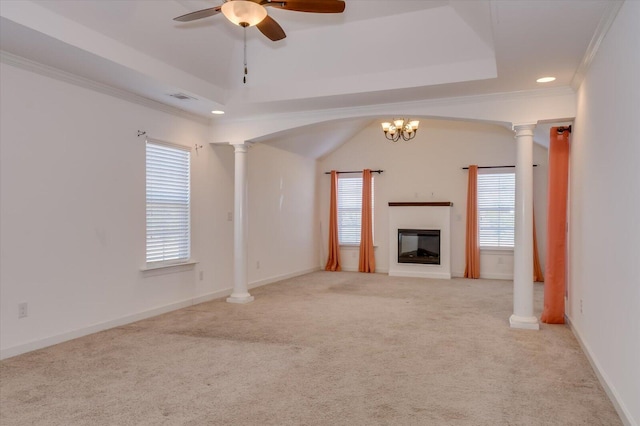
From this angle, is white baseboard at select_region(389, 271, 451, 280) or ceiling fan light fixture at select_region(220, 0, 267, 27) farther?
white baseboard at select_region(389, 271, 451, 280)

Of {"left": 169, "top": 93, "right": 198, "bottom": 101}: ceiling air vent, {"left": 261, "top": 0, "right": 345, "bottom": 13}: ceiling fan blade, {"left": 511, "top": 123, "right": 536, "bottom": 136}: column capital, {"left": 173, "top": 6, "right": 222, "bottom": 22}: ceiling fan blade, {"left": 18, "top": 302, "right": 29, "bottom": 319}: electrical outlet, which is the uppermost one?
{"left": 261, "top": 0, "right": 345, "bottom": 13}: ceiling fan blade

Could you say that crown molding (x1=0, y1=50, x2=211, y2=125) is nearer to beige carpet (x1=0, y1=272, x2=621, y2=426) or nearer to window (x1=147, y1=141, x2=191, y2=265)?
window (x1=147, y1=141, x2=191, y2=265)

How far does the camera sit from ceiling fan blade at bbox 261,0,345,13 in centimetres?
288

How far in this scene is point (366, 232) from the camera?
9.38 meters

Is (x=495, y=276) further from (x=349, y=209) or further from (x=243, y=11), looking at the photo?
(x=243, y=11)

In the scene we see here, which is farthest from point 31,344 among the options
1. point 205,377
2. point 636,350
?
point 636,350

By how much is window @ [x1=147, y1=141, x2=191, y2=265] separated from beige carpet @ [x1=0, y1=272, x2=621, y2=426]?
84cm

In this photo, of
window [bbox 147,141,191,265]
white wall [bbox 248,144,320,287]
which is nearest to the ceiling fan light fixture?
window [bbox 147,141,191,265]

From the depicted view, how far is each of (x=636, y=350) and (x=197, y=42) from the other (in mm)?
4441

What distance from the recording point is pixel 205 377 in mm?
3254

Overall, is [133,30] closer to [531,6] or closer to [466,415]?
[531,6]

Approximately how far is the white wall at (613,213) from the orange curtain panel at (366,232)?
211 inches

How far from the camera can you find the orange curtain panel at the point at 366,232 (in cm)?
937

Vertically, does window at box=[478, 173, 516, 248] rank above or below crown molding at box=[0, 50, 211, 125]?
below
